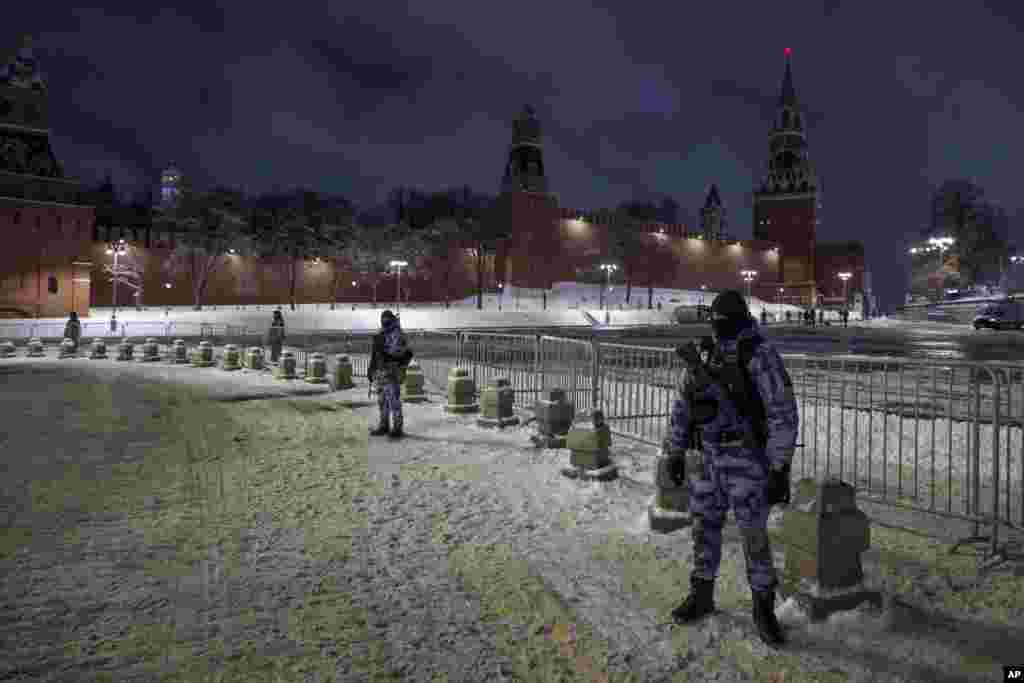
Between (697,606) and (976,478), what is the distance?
2567 millimetres

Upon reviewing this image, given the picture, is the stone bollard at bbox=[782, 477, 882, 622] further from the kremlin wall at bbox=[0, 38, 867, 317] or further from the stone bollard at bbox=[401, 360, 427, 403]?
the kremlin wall at bbox=[0, 38, 867, 317]

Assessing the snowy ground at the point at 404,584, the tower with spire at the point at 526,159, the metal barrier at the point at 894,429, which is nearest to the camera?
the snowy ground at the point at 404,584

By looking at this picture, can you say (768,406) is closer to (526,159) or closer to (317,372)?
(317,372)

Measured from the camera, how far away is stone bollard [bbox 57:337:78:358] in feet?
76.4

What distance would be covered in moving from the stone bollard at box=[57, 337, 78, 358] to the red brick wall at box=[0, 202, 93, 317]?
76.2ft

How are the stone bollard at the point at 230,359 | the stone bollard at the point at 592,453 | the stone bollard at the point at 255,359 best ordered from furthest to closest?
the stone bollard at the point at 230,359
the stone bollard at the point at 255,359
the stone bollard at the point at 592,453

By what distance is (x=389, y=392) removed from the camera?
902 centimetres

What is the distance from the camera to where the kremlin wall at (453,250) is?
43.2 meters

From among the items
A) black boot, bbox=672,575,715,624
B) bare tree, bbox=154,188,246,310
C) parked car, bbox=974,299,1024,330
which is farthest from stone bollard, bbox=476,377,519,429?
bare tree, bbox=154,188,246,310

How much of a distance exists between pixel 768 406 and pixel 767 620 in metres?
1.17

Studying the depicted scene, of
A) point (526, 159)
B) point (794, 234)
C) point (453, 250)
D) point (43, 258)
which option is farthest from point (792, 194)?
point (43, 258)

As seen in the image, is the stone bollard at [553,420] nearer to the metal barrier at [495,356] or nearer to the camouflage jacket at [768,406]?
the metal barrier at [495,356]

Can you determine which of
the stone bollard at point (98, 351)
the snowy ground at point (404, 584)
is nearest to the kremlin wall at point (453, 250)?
the stone bollard at point (98, 351)

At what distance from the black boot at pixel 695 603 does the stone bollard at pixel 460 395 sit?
746 centimetres
